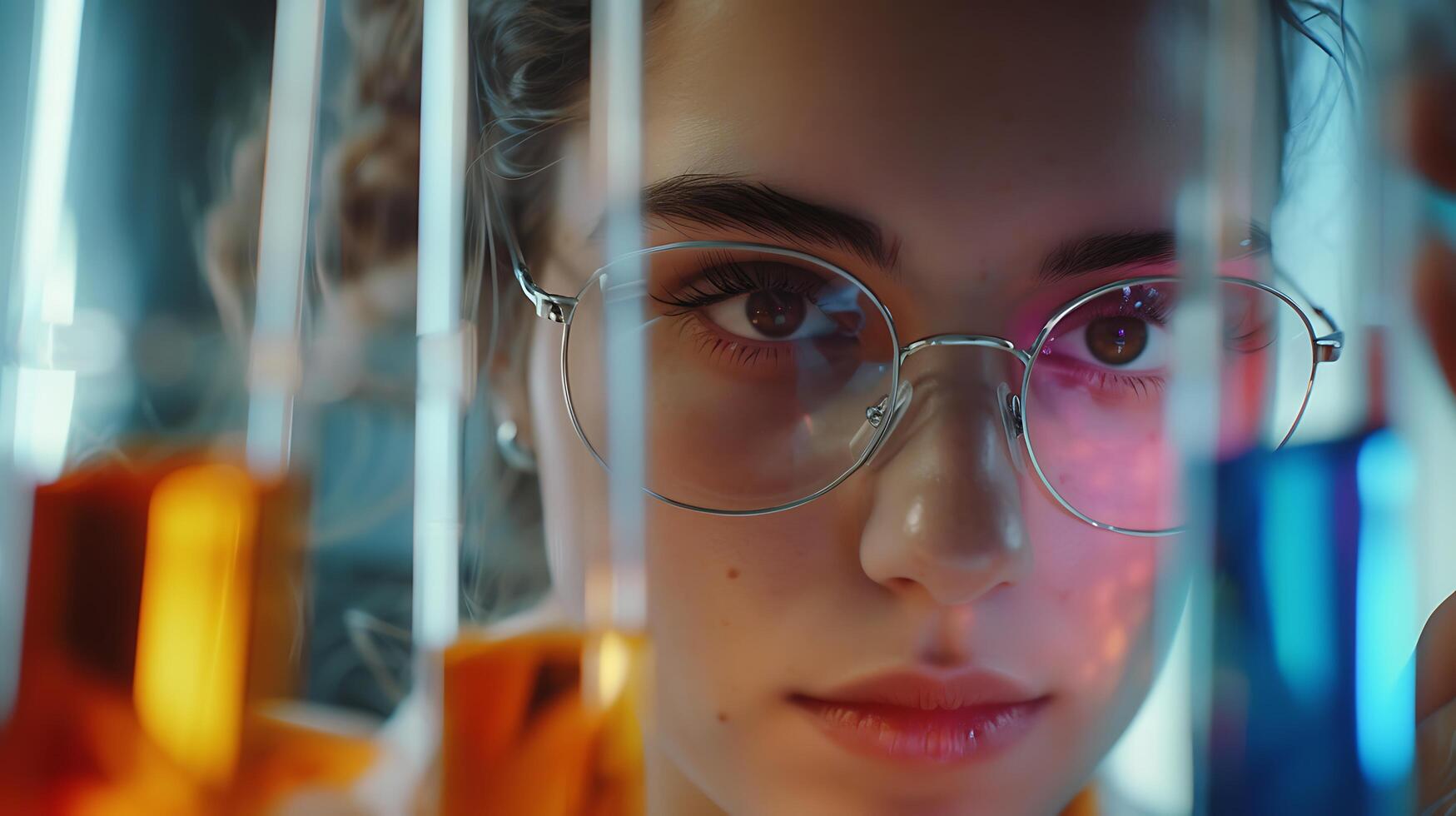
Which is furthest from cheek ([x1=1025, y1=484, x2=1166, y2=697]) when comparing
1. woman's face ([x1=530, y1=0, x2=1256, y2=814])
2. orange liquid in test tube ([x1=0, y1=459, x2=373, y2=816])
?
orange liquid in test tube ([x1=0, y1=459, x2=373, y2=816])

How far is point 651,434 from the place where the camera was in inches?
12.2

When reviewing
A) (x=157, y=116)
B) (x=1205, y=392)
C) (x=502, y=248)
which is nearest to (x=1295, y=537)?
(x=1205, y=392)

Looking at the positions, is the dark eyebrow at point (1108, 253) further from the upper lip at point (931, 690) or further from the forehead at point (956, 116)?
the upper lip at point (931, 690)

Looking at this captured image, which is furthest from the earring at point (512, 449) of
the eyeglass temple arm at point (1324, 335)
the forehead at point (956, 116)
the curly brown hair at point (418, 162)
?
the eyeglass temple arm at point (1324, 335)

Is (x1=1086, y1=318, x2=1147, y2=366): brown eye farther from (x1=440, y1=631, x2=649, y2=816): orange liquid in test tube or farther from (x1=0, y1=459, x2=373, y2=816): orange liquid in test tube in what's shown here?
(x1=0, y1=459, x2=373, y2=816): orange liquid in test tube

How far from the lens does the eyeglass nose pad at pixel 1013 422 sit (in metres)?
0.29

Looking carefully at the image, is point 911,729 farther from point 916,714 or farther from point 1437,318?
point 1437,318

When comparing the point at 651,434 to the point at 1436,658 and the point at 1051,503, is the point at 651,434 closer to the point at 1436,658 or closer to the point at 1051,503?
the point at 1051,503

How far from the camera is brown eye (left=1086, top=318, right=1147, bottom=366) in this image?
12.2 inches

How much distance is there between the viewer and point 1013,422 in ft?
0.98

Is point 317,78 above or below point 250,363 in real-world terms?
above

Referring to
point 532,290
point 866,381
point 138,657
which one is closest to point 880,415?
point 866,381

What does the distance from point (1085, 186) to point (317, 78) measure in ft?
0.88

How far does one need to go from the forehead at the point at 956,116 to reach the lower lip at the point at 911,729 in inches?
5.7
